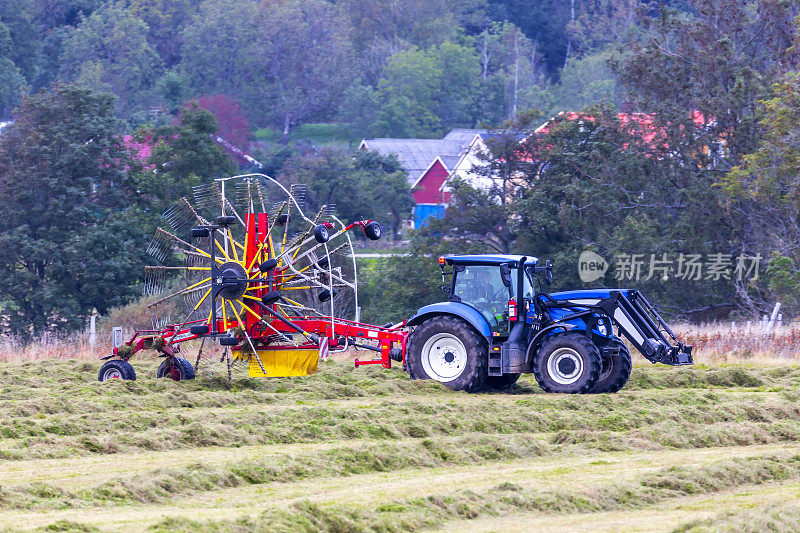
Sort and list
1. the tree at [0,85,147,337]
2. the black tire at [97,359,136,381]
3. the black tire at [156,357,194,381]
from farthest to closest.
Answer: the tree at [0,85,147,337] < the black tire at [156,357,194,381] < the black tire at [97,359,136,381]

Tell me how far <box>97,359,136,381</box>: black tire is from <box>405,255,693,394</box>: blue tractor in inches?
155

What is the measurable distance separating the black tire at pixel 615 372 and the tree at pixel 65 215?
59.0ft

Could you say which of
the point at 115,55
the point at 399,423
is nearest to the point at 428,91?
the point at 115,55

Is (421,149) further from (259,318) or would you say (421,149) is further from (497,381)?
(259,318)

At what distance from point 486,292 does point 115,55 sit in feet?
222

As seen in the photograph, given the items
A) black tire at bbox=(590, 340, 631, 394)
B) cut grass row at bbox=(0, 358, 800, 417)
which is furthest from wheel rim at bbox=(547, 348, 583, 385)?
cut grass row at bbox=(0, 358, 800, 417)

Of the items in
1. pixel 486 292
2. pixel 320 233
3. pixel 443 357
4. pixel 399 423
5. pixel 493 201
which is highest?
pixel 493 201

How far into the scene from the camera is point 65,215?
106 feet

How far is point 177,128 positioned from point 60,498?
2659 centimetres

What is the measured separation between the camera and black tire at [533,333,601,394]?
1510 centimetres

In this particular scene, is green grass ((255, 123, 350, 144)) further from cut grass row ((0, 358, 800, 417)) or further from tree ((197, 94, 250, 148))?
cut grass row ((0, 358, 800, 417))

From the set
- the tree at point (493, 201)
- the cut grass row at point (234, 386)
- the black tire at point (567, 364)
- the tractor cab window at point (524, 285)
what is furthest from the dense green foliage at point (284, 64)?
the black tire at point (567, 364)

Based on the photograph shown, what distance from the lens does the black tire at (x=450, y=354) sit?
15.7m

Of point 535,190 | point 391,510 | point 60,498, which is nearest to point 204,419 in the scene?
point 60,498
